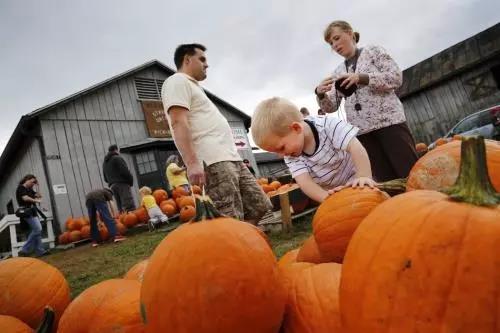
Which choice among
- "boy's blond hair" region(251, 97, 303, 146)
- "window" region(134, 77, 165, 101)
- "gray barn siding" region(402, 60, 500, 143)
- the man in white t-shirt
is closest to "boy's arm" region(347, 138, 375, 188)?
"boy's blond hair" region(251, 97, 303, 146)

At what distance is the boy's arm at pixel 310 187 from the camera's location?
83.7 inches

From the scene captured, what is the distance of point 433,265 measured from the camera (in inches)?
23.1

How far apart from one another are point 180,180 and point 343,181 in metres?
6.32

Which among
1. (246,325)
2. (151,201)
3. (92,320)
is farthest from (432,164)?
(151,201)

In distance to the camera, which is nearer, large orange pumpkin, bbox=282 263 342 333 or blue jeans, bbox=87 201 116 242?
large orange pumpkin, bbox=282 263 342 333

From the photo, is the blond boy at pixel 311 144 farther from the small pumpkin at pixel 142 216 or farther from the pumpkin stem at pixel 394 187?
the small pumpkin at pixel 142 216

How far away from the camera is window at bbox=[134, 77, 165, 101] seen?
1314 cm

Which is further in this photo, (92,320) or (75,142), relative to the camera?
(75,142)

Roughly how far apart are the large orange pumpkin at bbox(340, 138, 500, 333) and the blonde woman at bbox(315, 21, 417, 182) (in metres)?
2.01

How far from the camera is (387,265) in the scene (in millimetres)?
624

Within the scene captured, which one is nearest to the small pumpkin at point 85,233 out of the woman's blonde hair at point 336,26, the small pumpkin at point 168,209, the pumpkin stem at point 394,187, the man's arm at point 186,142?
the small pumpkin at point 168,209

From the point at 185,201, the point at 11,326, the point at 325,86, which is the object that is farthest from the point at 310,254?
the point at 185,201

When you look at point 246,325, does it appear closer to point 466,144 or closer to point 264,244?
point 264,244

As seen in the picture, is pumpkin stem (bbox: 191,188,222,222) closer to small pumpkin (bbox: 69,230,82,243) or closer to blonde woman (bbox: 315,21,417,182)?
blonde woman (bbox: 315,21,417,182)
